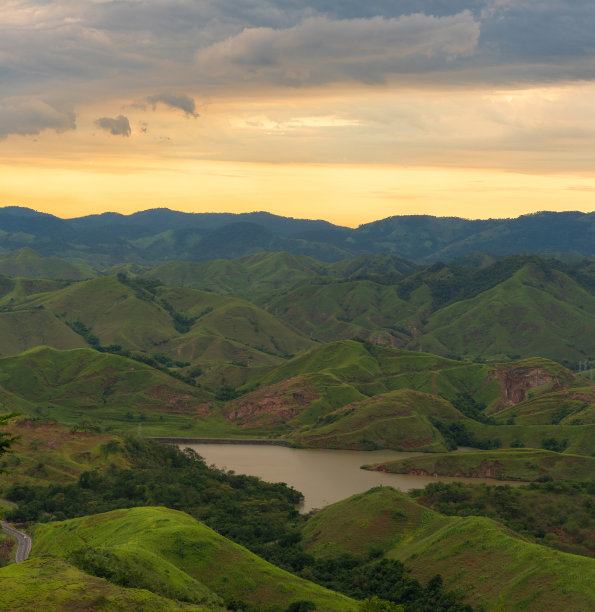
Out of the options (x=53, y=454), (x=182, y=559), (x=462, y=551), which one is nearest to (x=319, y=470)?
(x=53, y=454)

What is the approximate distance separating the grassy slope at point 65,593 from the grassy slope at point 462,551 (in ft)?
117

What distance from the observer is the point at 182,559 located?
316 ft

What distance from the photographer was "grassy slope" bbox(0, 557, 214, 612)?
221 feet

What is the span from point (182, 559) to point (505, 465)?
94449mm

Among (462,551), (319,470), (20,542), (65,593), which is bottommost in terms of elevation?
(319,470)

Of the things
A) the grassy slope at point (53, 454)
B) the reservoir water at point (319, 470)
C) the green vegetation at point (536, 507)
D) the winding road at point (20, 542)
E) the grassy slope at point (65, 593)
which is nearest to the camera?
the grassy slope at point (65, 593)

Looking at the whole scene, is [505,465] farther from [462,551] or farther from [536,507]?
[462,551]

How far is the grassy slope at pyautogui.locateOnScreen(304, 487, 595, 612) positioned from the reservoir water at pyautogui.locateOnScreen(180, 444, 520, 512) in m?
24.6

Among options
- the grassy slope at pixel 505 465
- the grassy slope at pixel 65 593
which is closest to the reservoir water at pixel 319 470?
the grassy slope at pixel 505 465

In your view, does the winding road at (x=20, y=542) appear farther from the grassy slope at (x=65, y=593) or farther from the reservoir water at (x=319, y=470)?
the reservoir water at (x=319, y=470)

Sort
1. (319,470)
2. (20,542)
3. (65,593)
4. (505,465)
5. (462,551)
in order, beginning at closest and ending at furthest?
(65,593) < (462,551) < (20,542) < (505,465) < (319,470)

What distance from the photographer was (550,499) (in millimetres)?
132125

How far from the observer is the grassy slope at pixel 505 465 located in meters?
167

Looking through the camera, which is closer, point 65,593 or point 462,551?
point 65,593
